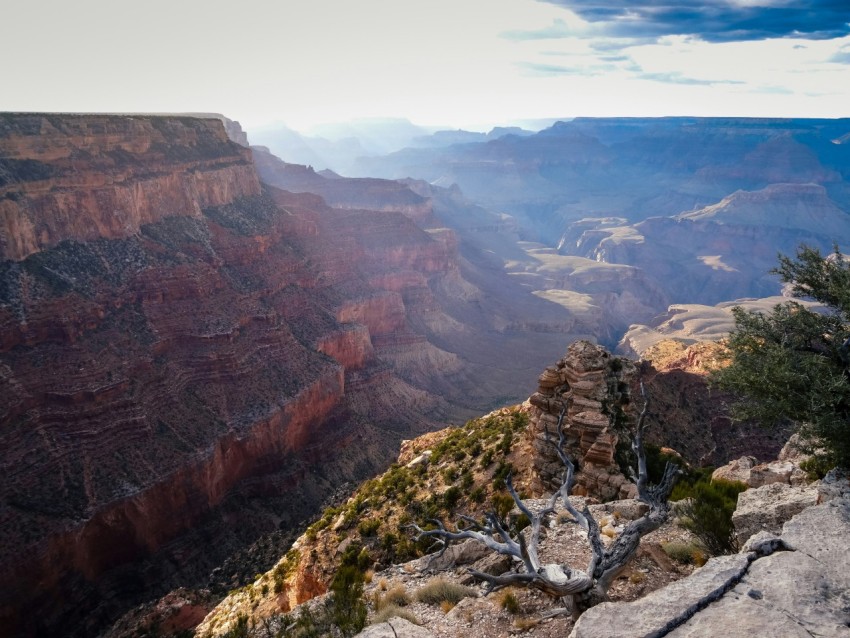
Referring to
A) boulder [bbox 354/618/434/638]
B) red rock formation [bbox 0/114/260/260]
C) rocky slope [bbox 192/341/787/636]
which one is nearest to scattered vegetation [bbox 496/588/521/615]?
boulder [bbox 354/618/434/638]

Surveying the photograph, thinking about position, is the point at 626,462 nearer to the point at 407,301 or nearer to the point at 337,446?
the point at 337,446

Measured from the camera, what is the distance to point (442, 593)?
11781 millimetres

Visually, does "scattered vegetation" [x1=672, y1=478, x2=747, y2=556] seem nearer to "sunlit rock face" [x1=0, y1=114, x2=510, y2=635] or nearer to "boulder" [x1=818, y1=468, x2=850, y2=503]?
"boulder" [x1=818, y1=468, x2=850, y2=503]

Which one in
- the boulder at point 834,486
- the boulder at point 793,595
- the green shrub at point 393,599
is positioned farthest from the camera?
the green shrub at point 393,599

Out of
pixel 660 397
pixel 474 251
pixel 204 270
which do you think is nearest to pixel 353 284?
pixel 204 270

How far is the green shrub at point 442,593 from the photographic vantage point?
1152 centimetres

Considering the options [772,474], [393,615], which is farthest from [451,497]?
[772,474]

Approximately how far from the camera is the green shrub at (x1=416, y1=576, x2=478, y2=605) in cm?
1152

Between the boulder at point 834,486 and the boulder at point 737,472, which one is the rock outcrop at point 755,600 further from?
the boulder at point 737,472

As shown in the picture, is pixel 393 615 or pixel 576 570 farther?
pixel 393 615

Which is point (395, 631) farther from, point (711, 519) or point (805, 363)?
point (805, 363)

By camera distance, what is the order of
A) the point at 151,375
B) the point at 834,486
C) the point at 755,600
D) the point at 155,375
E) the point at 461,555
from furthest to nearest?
the point at 155,375, the point at 151,375, the point at 461,555, the point at 834,486, the point at 755,600

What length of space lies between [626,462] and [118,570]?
30.2 m

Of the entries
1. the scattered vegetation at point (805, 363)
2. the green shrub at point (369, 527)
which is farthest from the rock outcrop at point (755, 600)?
the green shrub at point (369, 527)
